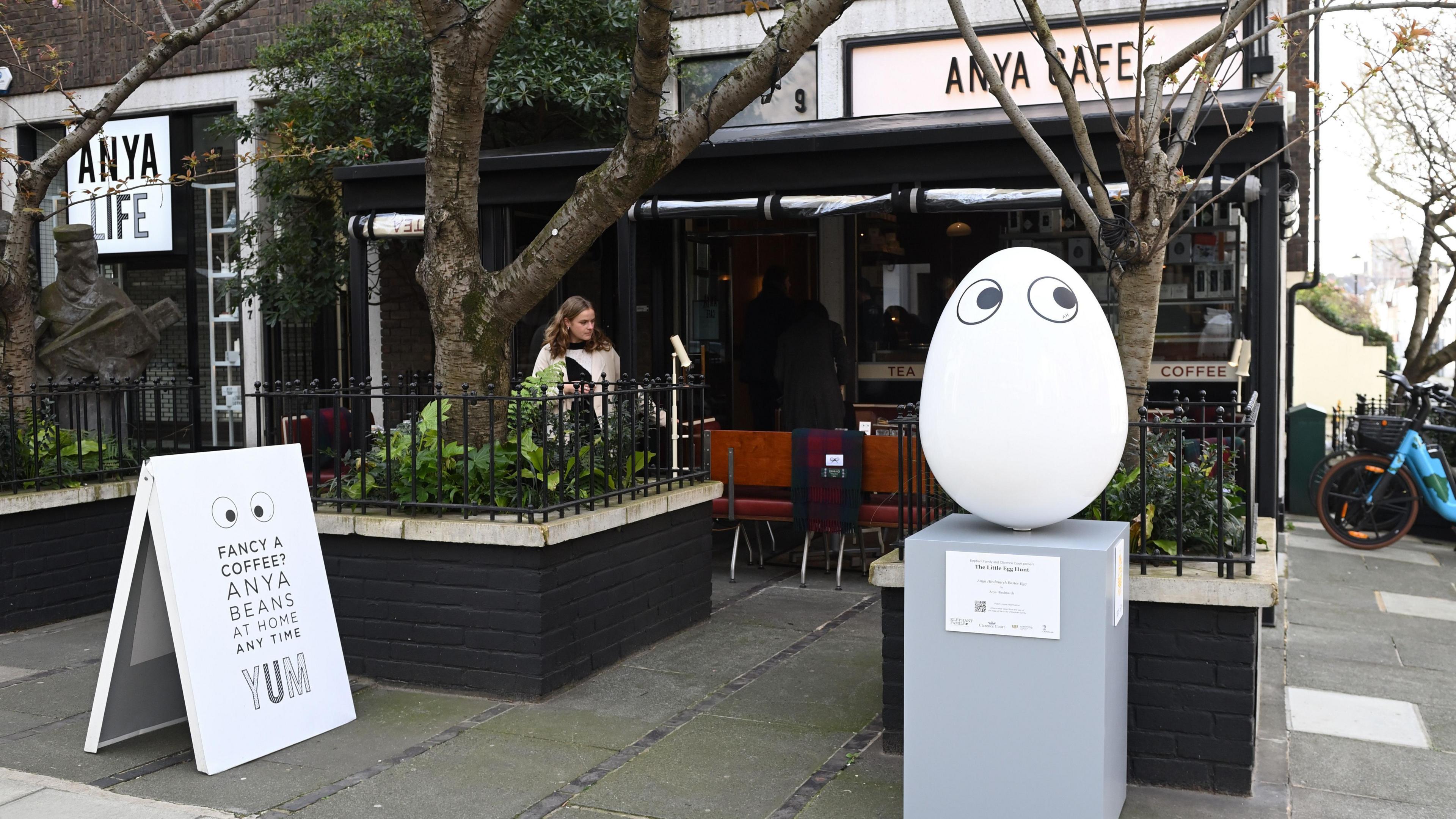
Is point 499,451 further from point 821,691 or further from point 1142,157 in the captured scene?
point 1142,157

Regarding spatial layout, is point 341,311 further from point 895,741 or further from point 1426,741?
point 1426,741

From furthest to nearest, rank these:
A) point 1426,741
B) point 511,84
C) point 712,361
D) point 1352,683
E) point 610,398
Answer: point 712,361 → point 511,84 → point 610,398 → point 1352,683 → point 1426,741

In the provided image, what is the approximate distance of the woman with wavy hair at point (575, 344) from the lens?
7.26 meters

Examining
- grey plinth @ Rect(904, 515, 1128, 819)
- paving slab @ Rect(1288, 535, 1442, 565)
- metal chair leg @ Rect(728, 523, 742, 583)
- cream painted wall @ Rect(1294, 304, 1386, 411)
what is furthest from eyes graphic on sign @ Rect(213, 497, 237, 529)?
cream painted wall @ Rect(1294, 304, 1386, 411)

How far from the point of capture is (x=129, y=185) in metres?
13.6

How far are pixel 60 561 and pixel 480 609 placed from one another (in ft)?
10.9

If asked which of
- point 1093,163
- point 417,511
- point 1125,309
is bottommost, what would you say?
point 417,511

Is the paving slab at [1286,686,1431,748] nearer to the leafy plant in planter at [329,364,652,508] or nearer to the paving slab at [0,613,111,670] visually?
the leafy plant in planter at [329,364,652,508]

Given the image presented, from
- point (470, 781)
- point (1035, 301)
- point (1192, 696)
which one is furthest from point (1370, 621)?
point (470, 781)

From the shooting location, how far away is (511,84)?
10234 mm

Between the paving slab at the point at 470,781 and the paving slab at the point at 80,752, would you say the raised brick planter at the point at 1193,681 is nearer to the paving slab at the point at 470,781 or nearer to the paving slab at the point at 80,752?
the paving slab at the point at 470,781

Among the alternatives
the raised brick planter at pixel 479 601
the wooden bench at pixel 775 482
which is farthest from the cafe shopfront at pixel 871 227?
the raised brick planter at pixel 479 601

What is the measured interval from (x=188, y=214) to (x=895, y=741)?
37.8 feet

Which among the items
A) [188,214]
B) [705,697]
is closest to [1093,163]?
[705,697]
